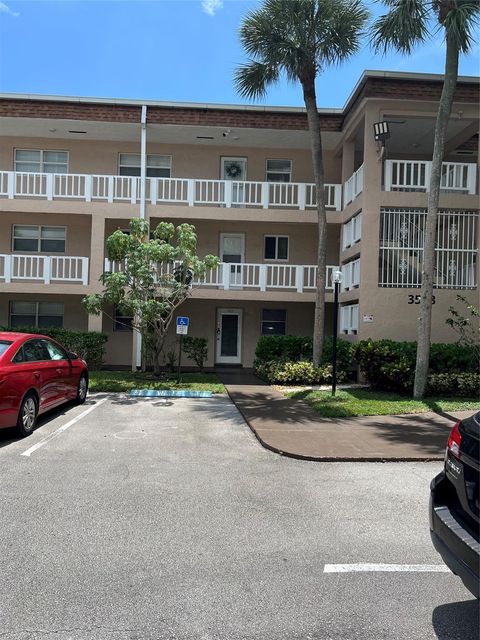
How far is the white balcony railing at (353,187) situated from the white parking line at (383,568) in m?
12.1

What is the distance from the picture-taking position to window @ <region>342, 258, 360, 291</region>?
14366 mm

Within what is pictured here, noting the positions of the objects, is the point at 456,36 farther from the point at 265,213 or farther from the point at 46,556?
the point at 46,556

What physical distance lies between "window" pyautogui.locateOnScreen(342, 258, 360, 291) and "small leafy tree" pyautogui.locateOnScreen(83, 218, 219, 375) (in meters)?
4.05

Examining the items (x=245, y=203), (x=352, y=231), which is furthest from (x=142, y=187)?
(x=352, y=231)

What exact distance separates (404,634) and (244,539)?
1.54 metres

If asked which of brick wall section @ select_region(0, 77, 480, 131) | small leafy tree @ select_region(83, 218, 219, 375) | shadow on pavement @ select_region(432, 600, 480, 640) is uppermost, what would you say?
brick wall section @ select_region(0, 77, 480, 131)

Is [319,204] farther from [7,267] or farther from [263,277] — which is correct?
[7,267]

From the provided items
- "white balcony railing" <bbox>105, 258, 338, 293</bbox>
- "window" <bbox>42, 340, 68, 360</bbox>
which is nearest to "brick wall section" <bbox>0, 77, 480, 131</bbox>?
"white balcony railing" <bbox>105, 258, 338, 293</bbox>

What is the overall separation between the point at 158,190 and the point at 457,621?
15018 millimetres

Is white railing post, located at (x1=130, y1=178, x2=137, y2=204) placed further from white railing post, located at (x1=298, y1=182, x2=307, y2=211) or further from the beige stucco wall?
white railing post, located at (x1=298, y1=182, x2=307, y2=211)

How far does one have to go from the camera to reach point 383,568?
11.9ft

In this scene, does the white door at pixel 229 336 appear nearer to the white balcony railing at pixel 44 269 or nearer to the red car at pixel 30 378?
the white balcony railing at pixel 44 269

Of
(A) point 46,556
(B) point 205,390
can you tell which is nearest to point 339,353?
(B) point 205,390

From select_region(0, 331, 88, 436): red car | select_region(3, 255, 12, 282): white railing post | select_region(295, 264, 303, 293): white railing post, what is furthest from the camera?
select_region(295, 264, 303, 293): white railing post
